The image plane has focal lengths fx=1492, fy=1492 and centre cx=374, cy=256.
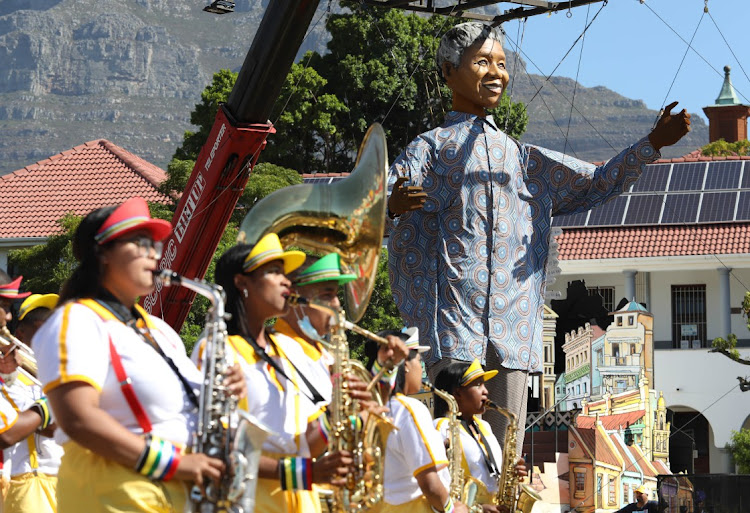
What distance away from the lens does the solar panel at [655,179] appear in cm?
2944

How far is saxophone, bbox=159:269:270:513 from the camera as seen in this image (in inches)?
160

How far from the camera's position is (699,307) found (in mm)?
31484

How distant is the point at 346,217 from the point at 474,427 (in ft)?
4.20

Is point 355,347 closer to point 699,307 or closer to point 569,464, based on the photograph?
point 569,464

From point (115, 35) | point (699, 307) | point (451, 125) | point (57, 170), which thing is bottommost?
point (451, 125)

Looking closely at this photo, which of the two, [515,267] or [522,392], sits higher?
[515,267]

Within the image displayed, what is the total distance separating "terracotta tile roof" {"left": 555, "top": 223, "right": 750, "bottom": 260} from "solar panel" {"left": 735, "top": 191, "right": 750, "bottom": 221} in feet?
1.96

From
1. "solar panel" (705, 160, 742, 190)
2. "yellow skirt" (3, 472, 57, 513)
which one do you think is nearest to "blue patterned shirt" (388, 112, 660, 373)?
"yellow skirt" (3, 472, 57, 513)

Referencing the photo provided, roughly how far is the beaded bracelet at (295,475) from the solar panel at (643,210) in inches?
1035

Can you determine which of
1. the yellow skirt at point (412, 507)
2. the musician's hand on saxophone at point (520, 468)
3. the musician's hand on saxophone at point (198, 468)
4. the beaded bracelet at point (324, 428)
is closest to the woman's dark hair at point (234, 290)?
the beaded bracelet at point (324, 428)

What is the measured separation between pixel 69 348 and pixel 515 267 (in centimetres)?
355

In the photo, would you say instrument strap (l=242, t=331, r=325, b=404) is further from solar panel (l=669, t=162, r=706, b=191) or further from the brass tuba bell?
solar panel (l=669, t=162, r=706, b=191)

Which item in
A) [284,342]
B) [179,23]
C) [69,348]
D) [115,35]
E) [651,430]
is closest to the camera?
[69,348]

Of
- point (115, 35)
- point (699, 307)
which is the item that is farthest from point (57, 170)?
point (115, 35)
